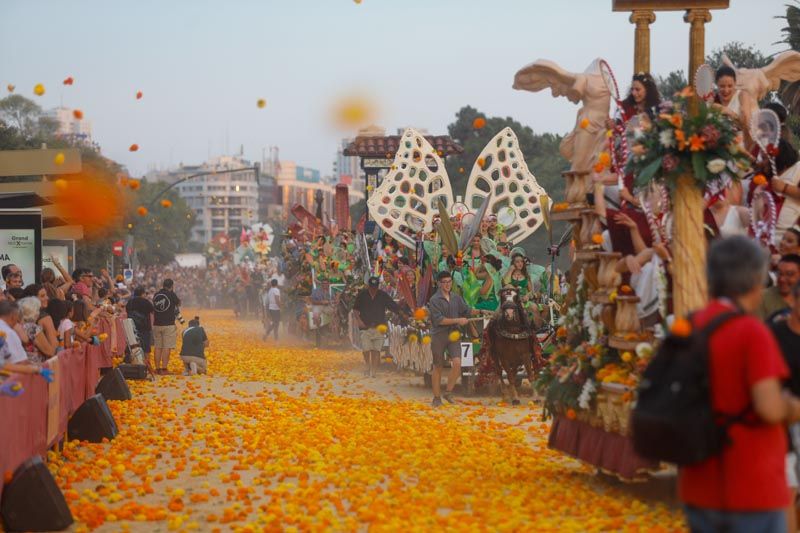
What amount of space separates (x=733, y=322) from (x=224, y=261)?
89.4 m

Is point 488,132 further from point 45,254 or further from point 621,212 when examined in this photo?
point 621,212

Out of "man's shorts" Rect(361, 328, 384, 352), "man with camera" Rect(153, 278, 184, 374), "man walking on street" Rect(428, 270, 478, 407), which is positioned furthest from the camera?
"man with camera" Rect(153, 278, 184, 374)

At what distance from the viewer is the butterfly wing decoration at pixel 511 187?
81.0ft

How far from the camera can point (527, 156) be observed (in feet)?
214

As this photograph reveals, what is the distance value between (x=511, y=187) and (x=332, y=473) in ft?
48.9

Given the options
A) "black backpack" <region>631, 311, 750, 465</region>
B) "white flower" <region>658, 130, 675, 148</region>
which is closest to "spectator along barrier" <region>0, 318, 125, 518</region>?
"white flower" <region>658, 130, 675, 148</region>

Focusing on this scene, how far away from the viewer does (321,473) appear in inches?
469

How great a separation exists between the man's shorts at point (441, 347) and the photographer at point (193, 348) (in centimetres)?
703

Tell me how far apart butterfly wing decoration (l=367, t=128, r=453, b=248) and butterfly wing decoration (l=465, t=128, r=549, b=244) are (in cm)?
77

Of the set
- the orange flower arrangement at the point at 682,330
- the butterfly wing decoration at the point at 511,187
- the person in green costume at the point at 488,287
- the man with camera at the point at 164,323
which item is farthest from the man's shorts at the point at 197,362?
the orange flower arrangement at the point at 682,330

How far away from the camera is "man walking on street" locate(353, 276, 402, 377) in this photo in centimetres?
2366

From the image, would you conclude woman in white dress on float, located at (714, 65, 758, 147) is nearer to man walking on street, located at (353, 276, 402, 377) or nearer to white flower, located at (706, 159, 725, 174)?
white flower, located at (706, 159, 725, 174)

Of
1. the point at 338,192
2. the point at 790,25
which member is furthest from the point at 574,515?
the point at 338,192

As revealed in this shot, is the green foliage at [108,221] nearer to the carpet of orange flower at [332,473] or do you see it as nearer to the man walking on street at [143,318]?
the man walking on street at [143,318]
